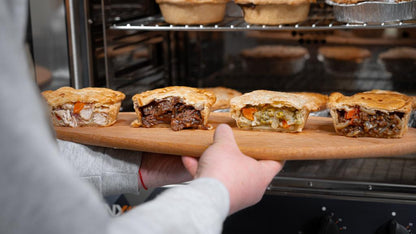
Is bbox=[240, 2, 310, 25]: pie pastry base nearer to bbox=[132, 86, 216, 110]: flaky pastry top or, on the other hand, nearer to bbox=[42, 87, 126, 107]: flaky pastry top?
bbox=[132, 86, 216, 110]: flaky pastry top

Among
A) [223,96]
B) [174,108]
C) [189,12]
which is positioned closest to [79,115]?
[174,108]

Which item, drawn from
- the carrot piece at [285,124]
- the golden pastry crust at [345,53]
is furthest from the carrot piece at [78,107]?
the golden pastry crust at [345,53]

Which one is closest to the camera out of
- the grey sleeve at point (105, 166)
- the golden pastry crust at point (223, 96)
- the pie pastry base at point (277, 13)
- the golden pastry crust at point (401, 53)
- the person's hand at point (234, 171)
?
the person's hand at point (234, 171)

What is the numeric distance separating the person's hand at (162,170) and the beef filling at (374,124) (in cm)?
48

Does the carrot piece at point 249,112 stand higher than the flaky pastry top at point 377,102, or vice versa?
the flaky pastry top at point 377,102

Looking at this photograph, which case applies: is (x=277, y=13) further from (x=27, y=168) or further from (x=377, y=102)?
(x=27, y=168)

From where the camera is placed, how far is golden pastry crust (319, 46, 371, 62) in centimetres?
209

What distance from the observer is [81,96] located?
1.51 meters

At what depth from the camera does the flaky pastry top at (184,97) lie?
1.45m

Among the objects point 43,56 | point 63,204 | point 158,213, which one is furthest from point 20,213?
point 43,56

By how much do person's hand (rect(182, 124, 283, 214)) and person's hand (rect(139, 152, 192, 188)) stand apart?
313 millimetres

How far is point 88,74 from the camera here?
5.90 feet

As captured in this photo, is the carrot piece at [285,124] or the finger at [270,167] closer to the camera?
the finger at [270,167]

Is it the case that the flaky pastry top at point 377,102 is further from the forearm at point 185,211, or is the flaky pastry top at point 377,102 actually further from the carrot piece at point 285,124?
the forearm at point 185,211
